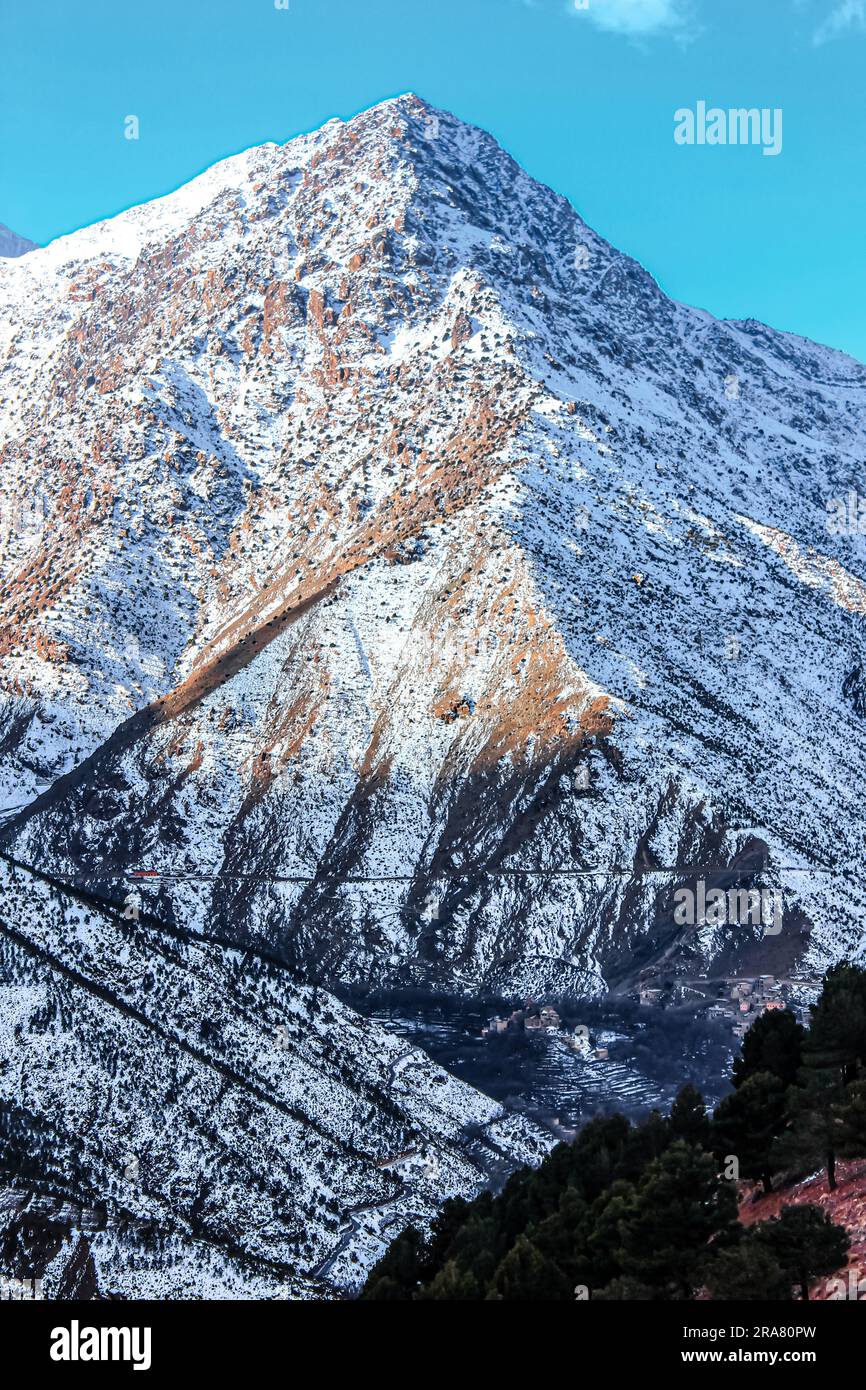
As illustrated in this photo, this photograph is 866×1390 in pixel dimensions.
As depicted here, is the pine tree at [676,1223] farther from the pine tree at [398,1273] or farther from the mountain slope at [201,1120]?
the mountain slope at [201,1120]

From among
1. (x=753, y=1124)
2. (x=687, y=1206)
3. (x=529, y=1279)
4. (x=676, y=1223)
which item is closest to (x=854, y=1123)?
(x=687, y=1206)

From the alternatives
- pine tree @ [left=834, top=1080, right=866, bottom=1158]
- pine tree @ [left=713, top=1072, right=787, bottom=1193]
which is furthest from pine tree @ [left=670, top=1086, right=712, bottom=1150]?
pine tree @ [left=834, top=1080, right=866, bottom=1158]

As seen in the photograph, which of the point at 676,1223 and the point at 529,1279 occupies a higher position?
the point at 676,1223

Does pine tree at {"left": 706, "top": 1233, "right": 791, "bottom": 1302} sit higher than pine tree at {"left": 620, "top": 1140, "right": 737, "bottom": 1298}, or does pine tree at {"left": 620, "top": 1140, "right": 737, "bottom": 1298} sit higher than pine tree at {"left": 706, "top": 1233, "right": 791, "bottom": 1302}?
pine tree at {"left": 620, "top": 1140, "right": 737, "bottom": 1298}

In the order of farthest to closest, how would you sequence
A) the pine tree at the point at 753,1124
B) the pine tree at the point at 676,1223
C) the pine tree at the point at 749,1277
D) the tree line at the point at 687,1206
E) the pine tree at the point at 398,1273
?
the pine tree at the point at 753,1124
the pine tree at the point at 398,1273
the pine tree at the point at 676,1223
the tree line at the point at 687,1206
the pine tree at the point at 749,1277

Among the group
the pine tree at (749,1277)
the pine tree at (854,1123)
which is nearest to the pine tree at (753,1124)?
the pine tree at (854,1123)

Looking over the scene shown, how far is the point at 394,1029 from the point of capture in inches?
6284

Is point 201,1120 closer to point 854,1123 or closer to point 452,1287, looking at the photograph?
point 452,1287

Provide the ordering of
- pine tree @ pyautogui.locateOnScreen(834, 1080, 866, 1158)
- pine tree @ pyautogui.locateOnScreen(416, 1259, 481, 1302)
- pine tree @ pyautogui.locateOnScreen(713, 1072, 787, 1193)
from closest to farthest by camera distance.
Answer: pine tree @ pyautogui.locateOnScreen(834, 1080, 866, 1158), pine tree @ pyautogui.locateOnScreen(416, 1259, 481, 1302), pine tree @ pyautogui.locateOnScreen(713, 1072, 787, 1193)

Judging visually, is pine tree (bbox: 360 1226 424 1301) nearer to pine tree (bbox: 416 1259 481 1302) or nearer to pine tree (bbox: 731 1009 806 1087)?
pine tree (bbox: 416 1259 481 1302)

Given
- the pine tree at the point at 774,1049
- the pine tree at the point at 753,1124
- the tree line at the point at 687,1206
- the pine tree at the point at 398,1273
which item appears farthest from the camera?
the pine tree at the point at 774,1049

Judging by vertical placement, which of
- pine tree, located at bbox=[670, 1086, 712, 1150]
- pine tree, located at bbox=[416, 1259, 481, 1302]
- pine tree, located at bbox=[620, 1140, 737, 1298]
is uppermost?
pine tree, located at bbox=[670, 1086, 712, 1150]
